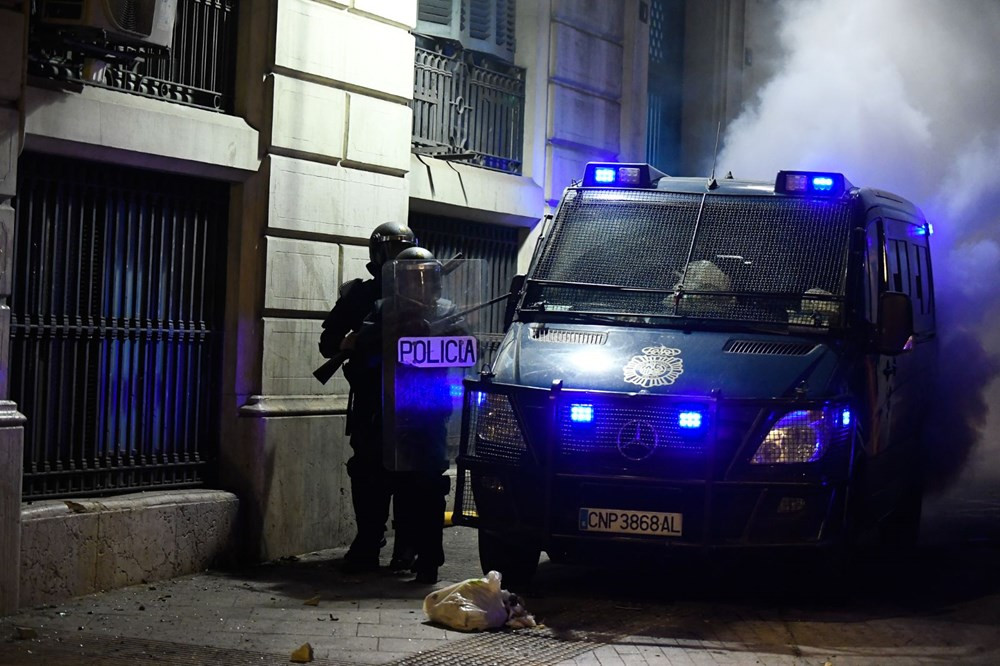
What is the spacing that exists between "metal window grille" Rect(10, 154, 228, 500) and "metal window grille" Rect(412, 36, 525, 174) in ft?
8.51

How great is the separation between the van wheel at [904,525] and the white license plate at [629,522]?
3.42m

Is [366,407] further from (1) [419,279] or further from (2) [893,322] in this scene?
(2) [893,322]

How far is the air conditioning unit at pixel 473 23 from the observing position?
11.8 m

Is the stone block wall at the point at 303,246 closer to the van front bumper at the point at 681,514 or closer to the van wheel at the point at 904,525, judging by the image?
the van front bumper at the point at 681,514

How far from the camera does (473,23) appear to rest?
12.2m

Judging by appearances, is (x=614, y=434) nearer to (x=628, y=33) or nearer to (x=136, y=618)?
(x=136, y=618)

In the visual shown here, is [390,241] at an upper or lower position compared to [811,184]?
lower

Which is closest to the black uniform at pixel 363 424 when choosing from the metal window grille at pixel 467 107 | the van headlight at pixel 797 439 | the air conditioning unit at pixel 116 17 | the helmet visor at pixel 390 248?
the helmet visor at pixel 390 248

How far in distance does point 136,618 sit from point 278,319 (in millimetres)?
2596

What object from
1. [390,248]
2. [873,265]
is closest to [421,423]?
[390,248]

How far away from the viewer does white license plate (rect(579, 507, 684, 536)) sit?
7703mm

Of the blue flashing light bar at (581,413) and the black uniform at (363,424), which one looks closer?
the blue flashing light bar at (581,413)

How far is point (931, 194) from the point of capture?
1627 centimetres

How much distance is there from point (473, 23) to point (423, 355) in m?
4.52
